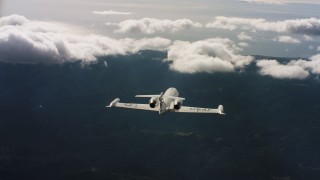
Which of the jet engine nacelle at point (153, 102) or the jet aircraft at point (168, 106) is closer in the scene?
the jet aircraft at point (168, 106)

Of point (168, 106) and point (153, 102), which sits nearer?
point (153, 102)

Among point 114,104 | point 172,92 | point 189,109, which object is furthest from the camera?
point 172,92

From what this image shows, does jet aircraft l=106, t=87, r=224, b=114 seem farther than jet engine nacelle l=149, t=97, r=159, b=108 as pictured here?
No

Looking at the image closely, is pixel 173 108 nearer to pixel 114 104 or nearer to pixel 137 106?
pixel 137 106

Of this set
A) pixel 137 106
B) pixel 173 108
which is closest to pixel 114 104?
pixel 137 106

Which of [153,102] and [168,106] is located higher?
[153,102]

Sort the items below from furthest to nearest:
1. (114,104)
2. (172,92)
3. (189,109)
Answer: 1. (172,92)
2. (114,104)
3. (189,109)

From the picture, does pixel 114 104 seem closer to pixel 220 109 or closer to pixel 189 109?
pixel 189 109

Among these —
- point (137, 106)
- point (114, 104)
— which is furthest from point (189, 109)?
point (114, 104)

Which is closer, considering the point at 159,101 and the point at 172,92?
the point at 159,101
